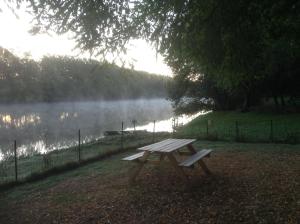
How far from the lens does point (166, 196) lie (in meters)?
6.70

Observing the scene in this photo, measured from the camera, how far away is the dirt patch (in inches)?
223

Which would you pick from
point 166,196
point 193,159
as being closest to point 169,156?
point 193,159

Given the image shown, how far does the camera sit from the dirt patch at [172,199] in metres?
5.66

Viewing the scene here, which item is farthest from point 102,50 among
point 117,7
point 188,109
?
point 188,109

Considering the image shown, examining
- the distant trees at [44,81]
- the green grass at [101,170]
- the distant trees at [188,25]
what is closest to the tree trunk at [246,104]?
the green grass at [101,170]

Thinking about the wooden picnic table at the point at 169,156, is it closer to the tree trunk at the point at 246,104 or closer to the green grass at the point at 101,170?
the green grass at the point at 101,170

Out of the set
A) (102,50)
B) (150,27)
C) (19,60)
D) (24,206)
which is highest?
(19,60)

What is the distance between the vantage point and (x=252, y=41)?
785 centimetres

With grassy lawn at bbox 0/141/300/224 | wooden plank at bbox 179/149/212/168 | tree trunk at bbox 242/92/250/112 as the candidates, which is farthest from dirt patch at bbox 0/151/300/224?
tree trunk at bbox 242/92/250/112

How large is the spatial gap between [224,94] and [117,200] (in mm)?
34607

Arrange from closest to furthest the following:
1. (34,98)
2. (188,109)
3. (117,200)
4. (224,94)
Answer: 1. (117,200)
2. (224,94)
3. (188,109)
4. (34,98)

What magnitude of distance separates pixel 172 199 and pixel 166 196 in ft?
0.74

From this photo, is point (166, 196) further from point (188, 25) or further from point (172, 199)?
point (188, 25)

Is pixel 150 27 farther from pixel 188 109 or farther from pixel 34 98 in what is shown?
pixel 34 98
